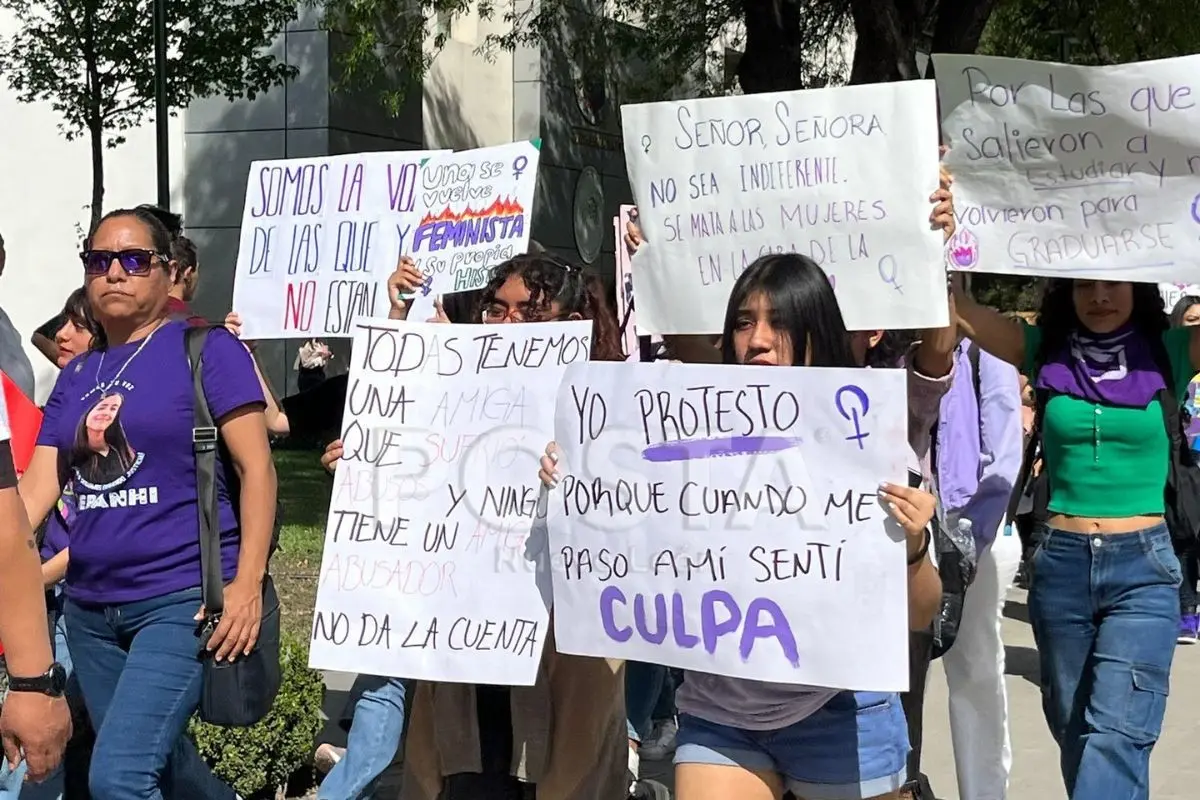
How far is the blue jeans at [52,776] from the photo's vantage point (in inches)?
177

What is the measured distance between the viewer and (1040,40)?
17906 millimetres

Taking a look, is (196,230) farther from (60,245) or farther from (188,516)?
(188,516)

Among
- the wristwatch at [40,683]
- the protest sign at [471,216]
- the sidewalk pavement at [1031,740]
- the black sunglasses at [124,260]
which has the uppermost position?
the protest sign at [471,216]

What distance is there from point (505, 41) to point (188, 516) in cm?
1416

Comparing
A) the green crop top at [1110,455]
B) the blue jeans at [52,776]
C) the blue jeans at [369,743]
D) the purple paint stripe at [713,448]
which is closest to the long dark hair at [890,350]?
the green crop top at [1110,455]

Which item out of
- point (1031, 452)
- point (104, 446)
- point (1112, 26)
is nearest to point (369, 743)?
point (104, 446)

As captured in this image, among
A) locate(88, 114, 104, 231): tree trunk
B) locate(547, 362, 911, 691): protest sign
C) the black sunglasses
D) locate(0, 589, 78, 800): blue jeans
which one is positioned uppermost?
locate(88, 114, 104, 231): tree trunk

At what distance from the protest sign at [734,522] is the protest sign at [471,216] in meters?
1.70

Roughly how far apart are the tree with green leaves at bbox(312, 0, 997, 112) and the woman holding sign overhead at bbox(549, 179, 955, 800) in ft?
32.3

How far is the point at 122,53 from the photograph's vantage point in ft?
51.1

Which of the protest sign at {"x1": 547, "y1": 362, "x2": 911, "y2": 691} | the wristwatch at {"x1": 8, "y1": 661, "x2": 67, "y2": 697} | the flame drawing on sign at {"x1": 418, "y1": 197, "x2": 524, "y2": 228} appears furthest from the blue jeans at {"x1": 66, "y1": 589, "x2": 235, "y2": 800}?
the flame drawing on sign at {"x1": 418, "y1": 197, "x2": 524, "y2": 228}

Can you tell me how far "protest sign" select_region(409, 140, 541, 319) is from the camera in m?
5.19

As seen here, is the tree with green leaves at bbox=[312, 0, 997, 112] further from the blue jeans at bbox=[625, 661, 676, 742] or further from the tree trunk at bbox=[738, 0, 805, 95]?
the blue jeans at bbox=[625, 661, 676, 742]

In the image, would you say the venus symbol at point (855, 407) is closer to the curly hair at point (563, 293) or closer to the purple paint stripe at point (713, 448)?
the purple paint stripe at point (713, 448)
